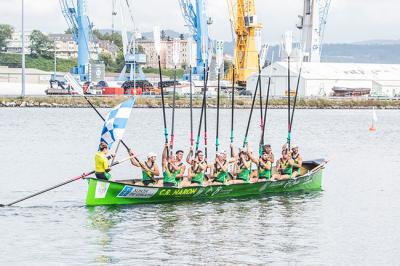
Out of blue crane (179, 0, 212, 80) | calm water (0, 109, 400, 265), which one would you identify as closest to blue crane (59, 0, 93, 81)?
blue crane (179, 0, 212, 80)

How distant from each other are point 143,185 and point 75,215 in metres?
2.51

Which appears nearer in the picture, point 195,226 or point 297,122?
point 195,226

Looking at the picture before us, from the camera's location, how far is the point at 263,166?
3612 centimetres

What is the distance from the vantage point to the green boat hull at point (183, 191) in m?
31.6

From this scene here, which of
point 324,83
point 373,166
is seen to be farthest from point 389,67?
point 373,166

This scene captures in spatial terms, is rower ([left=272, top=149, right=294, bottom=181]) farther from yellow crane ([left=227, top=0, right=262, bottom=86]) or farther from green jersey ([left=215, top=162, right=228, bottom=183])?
yellow crane ([left=227, top=0, right=262, bottom=86])

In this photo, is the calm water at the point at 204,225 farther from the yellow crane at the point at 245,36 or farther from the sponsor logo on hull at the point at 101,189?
the yellow crane at the point at 245,36

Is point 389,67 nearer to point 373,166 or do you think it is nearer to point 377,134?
point 377,134

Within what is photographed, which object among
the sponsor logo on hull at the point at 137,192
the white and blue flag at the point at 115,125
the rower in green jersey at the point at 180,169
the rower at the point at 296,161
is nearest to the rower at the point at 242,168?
the rower in green jersey at the point at 180,169

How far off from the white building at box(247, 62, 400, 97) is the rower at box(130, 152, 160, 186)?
91.9 m

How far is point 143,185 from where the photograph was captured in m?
32.6

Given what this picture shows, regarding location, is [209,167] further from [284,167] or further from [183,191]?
[284,167]

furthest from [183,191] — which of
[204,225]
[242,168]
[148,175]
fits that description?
[204,225]

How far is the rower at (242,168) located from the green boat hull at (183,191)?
0.76ft
